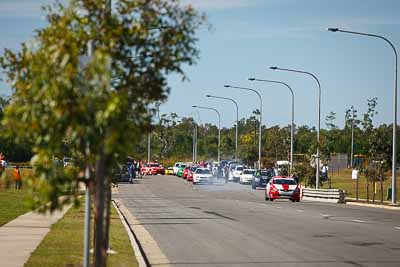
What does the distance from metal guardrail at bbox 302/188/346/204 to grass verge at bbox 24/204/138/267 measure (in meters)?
24.9

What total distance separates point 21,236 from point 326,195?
102 feet

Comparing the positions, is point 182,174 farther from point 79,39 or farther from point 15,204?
point 79,39

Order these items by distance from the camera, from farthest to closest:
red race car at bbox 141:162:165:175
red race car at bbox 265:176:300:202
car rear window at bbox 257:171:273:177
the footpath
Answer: red race car at bbox 141:162:165:175 < car rear window at bbox 257:171:273:177 < red race car at bbox 265:176:300:202 < the footpath

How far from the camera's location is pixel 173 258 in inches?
691

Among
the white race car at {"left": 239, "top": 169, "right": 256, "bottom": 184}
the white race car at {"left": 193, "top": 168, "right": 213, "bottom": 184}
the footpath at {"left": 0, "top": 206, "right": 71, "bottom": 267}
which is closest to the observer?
the footpath at {"left": 0, "top": 206, "right": 71, "bottom": 267}

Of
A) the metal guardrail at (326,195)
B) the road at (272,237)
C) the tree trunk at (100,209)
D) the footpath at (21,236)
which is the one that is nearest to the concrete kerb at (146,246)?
the road at (272,237)

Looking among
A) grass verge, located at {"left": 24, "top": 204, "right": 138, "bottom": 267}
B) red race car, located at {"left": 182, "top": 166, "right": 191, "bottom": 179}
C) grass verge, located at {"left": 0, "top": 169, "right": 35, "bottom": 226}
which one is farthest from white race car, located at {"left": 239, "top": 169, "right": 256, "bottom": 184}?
grass verge, located at {"left": 24, "top": 204, "right": 138, "bottom": 267}

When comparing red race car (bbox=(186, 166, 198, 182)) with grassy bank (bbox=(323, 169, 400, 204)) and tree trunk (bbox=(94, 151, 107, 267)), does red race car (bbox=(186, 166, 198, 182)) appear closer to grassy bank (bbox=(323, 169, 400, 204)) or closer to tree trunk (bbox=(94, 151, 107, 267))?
grassy bank (bbox=(323, 169, 400, 204))

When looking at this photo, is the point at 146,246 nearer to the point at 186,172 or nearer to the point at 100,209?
the point at 100,209

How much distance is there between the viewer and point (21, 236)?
21.0 meters

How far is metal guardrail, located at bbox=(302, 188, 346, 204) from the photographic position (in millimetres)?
47875

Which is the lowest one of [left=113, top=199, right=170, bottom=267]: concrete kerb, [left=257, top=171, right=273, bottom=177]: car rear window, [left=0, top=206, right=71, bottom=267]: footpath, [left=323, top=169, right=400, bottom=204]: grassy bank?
[left=113, top=199, right=170, bottom=267]: concrete kerb

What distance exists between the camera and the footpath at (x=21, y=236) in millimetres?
16078

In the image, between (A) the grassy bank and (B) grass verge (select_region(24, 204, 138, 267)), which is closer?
(B) grass verge (select_region(24, 204, 138, 267))
